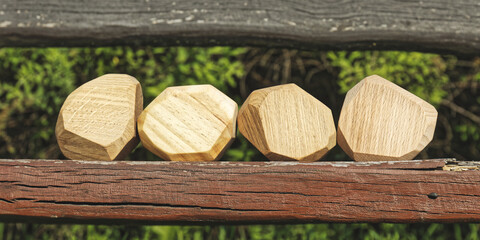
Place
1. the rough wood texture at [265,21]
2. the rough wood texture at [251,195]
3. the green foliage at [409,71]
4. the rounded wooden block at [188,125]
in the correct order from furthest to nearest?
the green foliage at [409,71], the rough wood texture at [265,21], the rounded wooden block at [188,125], the rough wood texture at [251,195]

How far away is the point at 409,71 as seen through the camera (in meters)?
1.58

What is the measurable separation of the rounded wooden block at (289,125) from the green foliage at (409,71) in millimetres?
541

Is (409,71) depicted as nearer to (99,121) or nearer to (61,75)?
(99,121)

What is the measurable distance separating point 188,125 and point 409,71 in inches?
36.8

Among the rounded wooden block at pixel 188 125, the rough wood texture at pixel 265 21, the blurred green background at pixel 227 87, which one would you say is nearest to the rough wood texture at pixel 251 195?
the rounded wooden block at pixel 188 125

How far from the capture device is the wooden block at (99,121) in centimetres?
103

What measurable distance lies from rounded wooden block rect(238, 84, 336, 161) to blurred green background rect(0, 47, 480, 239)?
49 centimetres

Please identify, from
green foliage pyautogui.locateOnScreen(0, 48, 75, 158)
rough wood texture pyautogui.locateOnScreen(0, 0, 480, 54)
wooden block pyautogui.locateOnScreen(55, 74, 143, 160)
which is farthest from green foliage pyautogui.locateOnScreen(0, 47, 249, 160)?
wooden block pyautogui.locateOnScreen(55, 74, 143, 160)

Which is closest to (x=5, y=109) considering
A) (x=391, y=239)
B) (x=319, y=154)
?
(x=319, y=154)

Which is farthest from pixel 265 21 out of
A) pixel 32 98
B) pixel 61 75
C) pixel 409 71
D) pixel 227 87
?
pixel 32 98

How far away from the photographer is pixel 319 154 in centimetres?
108

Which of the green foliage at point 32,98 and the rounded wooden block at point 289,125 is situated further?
the green foliage at point 32,98

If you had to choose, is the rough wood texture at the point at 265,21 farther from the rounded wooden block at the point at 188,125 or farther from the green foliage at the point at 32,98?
the green foliage at the point at 32,98

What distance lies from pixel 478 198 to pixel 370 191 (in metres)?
0.23
